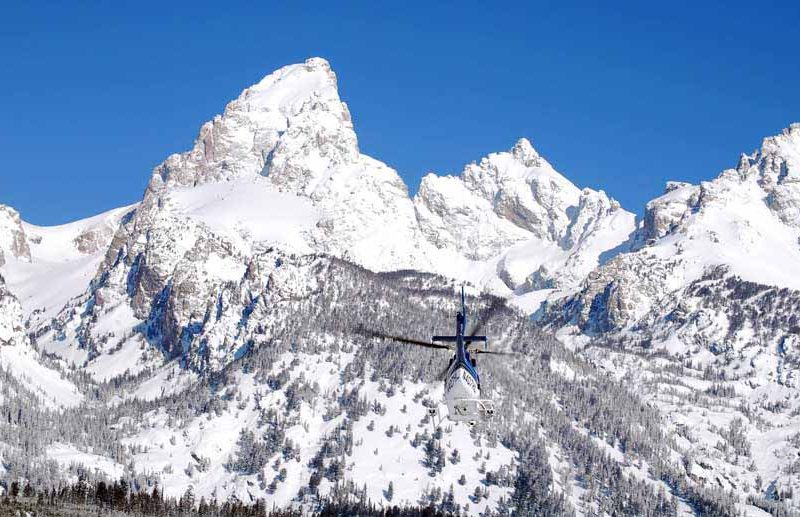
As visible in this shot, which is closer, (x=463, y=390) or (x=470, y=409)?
(x=470, y=409)

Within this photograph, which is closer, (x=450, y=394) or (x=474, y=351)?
(x=450, y=394)

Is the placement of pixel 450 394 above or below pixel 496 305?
below

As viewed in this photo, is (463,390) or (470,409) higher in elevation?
(463,390)

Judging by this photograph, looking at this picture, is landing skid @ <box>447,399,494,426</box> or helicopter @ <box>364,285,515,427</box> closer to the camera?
landing skid @ <box>447,399,494,426</box>

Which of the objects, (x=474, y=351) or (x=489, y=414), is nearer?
(x=489, y=414)

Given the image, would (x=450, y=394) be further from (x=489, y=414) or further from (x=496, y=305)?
(x=496, y=305)

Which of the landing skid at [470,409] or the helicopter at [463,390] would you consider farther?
the helicopter at [463,390]

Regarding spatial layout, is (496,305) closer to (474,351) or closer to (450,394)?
(474,351)

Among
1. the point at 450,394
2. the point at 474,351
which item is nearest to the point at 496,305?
the point at 474,351
